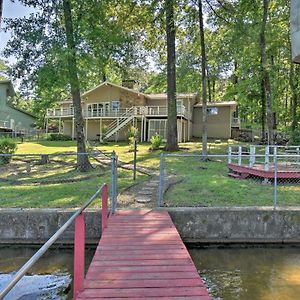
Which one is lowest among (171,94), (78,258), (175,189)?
(175,189)

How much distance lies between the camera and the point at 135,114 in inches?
1314

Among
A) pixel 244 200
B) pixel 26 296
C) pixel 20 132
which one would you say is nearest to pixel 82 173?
pixel 244 200

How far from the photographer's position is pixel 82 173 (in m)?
15.4

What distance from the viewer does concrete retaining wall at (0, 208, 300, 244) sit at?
334 inches

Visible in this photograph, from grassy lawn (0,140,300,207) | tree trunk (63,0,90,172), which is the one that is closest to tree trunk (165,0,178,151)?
grassy lawn (0,140,300,207)

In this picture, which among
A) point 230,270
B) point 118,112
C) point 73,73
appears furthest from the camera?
point 118,112

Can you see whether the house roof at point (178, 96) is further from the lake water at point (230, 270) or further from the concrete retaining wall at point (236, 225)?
the lake water at point (230, 270)

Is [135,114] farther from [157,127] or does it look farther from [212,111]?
[212,111]

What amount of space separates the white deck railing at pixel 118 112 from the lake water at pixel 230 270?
80.1ft

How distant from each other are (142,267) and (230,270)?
2417 mm

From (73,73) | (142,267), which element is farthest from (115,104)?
(142,267)

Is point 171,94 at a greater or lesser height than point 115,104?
lesser

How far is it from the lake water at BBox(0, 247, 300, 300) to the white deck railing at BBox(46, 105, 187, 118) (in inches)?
961

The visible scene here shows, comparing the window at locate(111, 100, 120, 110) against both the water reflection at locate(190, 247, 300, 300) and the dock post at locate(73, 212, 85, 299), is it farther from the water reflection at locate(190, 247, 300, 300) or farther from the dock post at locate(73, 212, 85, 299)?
the dock post at locate(73, 212, 85, 299)
